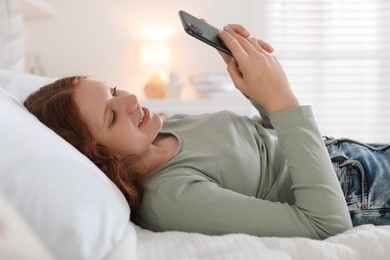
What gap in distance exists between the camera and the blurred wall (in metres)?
3.60

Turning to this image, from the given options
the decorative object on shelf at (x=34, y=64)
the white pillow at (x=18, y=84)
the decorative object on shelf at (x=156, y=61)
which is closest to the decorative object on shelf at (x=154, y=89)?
the decorative object on shelf at (x=156, y=61)

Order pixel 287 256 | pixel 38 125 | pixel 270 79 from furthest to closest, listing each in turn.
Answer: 1. pixel 270 79
2. pixel 38 125
3. pixel 287 256

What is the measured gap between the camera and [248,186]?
1.18 metres

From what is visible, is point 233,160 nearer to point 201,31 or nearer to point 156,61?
point 201,31

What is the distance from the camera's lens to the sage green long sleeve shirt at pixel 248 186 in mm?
1020

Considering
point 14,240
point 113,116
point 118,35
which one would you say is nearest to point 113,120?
point 113,116

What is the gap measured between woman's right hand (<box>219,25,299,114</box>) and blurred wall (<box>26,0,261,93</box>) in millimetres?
2411

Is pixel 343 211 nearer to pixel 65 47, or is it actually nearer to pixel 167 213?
pixel 167 213

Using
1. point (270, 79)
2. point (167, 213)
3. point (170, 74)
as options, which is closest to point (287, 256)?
point (167, 213)

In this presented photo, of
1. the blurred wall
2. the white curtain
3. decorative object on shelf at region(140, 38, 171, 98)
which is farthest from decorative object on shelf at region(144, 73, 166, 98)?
Answer: the white curtain

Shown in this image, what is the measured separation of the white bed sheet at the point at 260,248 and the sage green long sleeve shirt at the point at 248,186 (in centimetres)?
8

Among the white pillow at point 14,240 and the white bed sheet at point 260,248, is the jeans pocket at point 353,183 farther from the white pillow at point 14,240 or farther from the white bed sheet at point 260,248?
the white pillow at point 14,240

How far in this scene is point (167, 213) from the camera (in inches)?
41.7

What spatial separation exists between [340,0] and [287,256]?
123 inches
